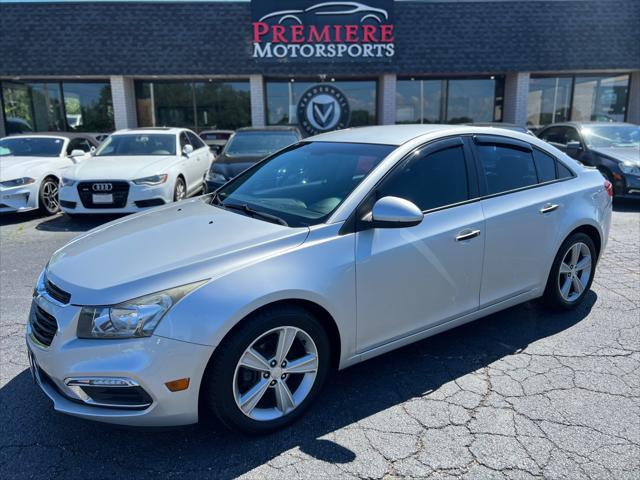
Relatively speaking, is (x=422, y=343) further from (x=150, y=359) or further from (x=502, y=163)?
(x=150, y=359)

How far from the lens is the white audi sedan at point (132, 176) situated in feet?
25.3

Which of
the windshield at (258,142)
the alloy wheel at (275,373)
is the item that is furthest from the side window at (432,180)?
the windshield at (258,142)

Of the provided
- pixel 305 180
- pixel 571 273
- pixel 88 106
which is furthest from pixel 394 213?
pixel 88 106

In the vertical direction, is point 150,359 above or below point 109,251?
below

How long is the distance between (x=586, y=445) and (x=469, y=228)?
1.42 m

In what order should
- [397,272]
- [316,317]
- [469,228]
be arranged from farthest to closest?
[469,228] → [397,272] → [316,317]

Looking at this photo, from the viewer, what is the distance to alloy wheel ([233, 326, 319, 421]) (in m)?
2.60

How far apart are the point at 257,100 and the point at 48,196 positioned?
9265mm

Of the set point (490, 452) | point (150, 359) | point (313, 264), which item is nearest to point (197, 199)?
point (313, 264)

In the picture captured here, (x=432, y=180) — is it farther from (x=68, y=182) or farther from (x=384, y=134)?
(x=68, y=182)

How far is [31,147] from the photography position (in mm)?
9703

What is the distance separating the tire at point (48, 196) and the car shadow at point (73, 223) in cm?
17

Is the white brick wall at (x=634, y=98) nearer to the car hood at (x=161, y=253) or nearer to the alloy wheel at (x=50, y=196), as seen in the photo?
the alloy wheel at (x=50, y=196)

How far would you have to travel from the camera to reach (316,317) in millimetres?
2799
